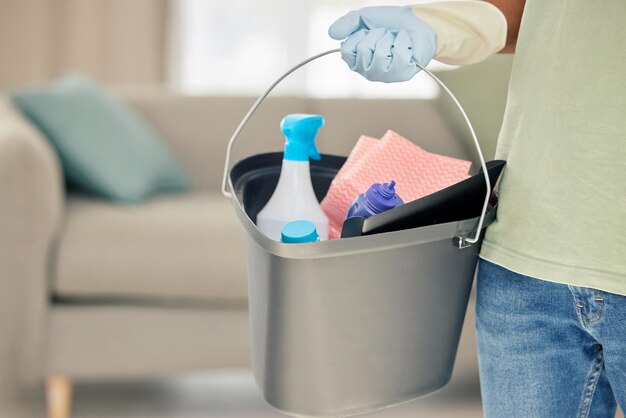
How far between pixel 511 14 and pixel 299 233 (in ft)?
1.01

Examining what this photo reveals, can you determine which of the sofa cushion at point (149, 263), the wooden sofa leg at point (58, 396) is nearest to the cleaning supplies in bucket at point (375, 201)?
the sofa cushion at point (149, 263)

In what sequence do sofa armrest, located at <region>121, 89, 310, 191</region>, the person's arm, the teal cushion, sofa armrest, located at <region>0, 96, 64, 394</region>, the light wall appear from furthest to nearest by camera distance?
the light wall
sofa armrest, located at <region>121, 89, 310, 191</region>
the teal cushion
sofa armrest, located at <region>0, 96, 64, 394</region>
the person's arm

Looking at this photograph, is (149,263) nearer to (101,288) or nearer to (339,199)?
(101,288)

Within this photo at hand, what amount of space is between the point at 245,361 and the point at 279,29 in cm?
248

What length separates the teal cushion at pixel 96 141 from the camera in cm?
208

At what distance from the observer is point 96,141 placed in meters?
2.12

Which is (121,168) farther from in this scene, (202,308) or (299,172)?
(299,172)

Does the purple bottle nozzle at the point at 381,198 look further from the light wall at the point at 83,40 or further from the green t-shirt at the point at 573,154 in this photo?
the light wall at the point at 83,40

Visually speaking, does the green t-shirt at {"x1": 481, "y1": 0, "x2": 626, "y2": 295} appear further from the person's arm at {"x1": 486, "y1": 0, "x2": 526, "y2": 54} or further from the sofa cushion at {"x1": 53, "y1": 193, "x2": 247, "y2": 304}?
the sofa cushion at {"x1": 53, "y1": 193, "x2": 247, "y2": 304}

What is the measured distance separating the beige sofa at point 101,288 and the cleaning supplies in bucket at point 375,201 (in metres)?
1.12

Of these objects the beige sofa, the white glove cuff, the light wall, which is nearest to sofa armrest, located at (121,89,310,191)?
the beige sofa

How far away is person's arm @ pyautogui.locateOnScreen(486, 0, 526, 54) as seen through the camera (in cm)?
79

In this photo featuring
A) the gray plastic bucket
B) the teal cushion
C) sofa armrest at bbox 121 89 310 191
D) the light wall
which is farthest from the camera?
the light wall

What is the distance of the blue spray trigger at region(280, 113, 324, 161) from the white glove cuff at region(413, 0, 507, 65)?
135 mm
